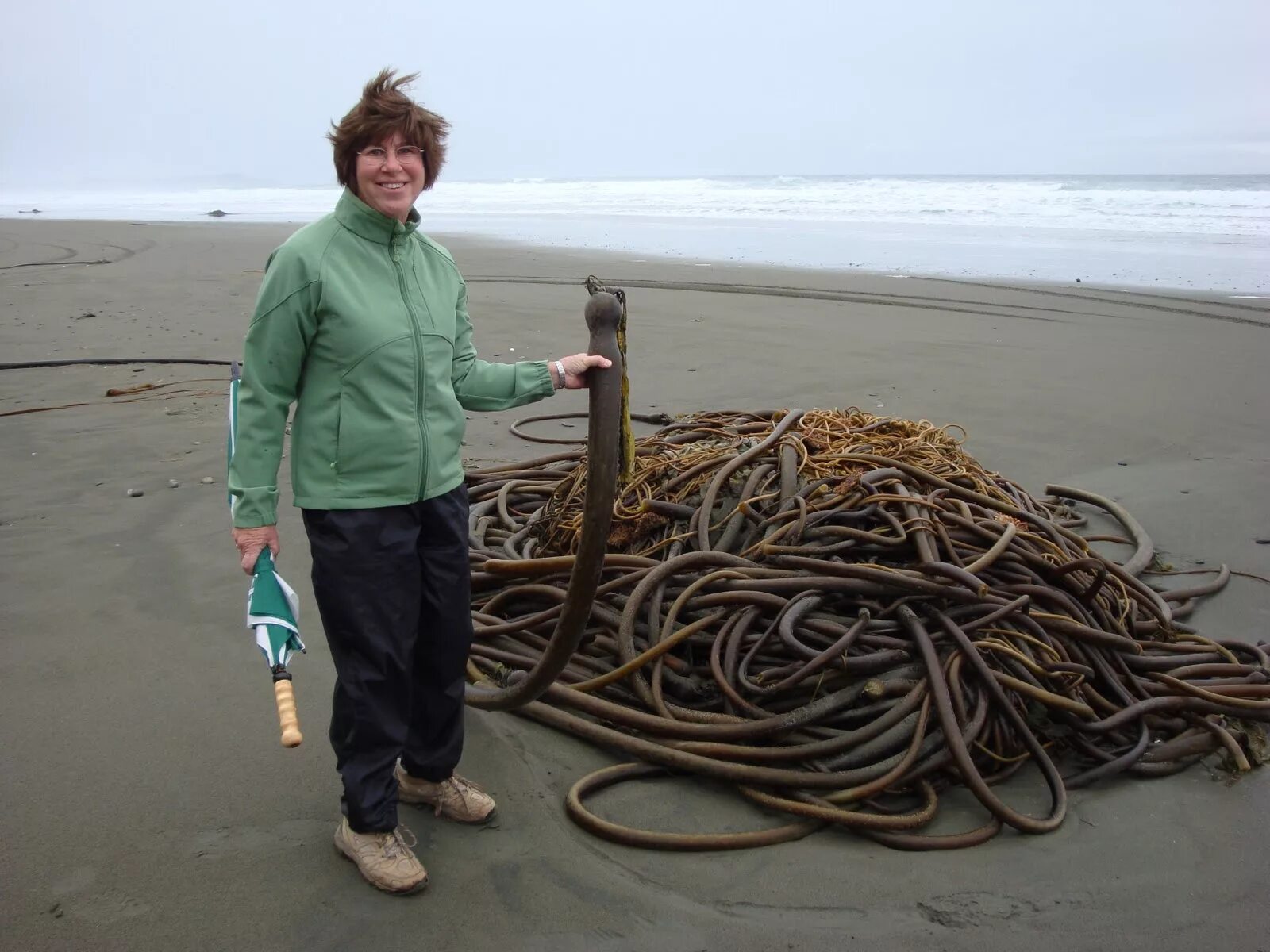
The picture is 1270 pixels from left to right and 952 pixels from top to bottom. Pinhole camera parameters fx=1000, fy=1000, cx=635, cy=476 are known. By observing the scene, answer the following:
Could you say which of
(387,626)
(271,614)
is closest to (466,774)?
(387,626)

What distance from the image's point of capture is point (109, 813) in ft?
8.40

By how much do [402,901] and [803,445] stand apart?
2149mm

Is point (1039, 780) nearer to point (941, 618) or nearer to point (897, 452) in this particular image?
point (941, 618)

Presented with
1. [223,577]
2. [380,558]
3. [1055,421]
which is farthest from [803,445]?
[1055,421]

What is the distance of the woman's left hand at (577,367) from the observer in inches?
90.4

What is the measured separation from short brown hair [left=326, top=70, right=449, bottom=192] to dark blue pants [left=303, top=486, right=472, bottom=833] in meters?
0.75

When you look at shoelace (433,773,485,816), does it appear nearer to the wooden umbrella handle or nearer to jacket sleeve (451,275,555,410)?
the wooden umbrella handle

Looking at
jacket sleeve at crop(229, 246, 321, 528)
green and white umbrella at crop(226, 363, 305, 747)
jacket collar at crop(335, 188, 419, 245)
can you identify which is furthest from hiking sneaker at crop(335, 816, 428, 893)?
jacket collar at crop(335, 188, 419, 245)

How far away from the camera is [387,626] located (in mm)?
2248

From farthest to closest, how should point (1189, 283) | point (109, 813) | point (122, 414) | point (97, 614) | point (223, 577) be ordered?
point (1189, 283) < point (122, 414) < point (223, 577) < point (97, 614) < point (109, 813)

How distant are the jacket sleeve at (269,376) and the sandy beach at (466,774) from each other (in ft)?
3.01

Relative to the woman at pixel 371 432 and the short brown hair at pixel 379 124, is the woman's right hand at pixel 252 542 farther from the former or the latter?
the short brown hair at pixel 379 124

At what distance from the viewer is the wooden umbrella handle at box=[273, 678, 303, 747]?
1936 millimetres

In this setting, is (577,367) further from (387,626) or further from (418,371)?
(387,626)
